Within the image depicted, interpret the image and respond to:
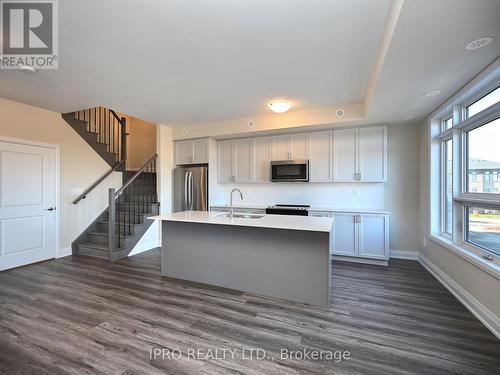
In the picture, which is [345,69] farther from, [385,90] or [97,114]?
[97,114]

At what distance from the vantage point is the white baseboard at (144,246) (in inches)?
180

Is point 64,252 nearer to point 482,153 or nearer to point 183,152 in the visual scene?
point 183,152

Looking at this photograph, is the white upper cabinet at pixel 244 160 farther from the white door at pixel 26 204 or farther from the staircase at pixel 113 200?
Result: the white door at pixel 26 204

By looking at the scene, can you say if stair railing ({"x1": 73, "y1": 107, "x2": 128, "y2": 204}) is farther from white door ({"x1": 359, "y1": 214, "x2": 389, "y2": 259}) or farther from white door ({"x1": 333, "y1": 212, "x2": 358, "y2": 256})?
white door ({"x1": 359, "y1": 214, "x2": 389, "y2": 259})

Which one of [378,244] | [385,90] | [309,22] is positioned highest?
[309,22]

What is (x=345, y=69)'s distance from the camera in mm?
2723

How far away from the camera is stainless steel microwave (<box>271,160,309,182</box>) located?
14.5ft

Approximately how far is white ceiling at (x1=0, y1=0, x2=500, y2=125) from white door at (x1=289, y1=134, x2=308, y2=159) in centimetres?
86

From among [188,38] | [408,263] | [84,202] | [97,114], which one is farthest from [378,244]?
[97,114]

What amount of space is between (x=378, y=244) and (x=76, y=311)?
420cm

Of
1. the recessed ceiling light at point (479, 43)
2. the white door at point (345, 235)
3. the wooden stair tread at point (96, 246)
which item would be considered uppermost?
the recessed ceiling light at point (479, 43)

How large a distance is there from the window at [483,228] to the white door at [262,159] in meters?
3.07

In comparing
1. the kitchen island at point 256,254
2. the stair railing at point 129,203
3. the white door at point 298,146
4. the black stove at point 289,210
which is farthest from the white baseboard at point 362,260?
the stair railing at point 129,203

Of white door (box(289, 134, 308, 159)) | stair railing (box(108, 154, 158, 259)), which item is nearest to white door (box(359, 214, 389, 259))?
white door (box(289, 134, 308, 159))
